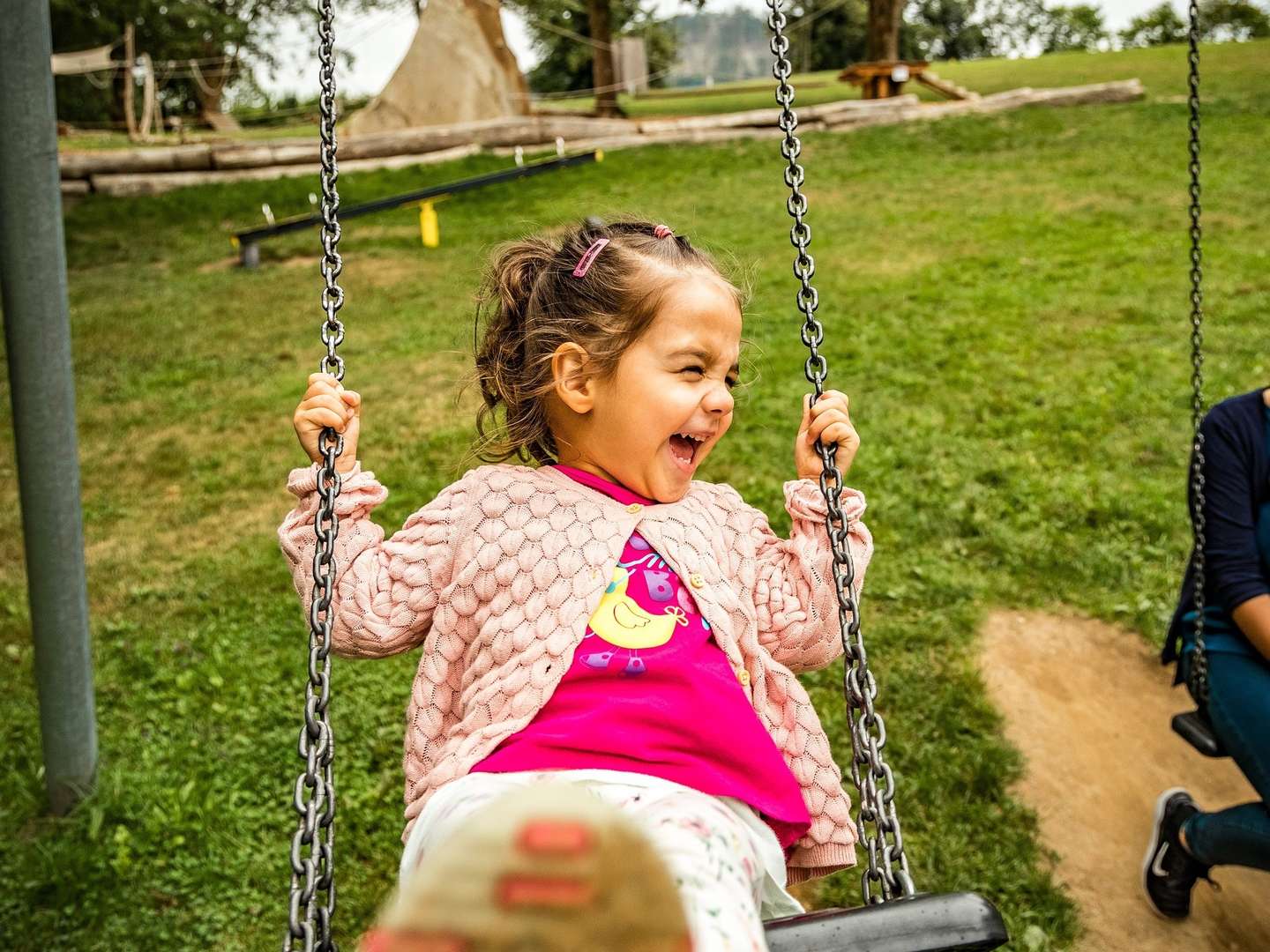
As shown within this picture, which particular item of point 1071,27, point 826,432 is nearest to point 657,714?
point 826,432

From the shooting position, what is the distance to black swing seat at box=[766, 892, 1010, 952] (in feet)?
4.96

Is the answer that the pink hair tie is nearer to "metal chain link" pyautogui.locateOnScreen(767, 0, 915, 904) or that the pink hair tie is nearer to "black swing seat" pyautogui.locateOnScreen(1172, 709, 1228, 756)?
"metal chain link" pyautogui.locateOnScreen(767, 0, 915, 904)

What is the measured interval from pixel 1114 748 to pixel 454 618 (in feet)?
9.30

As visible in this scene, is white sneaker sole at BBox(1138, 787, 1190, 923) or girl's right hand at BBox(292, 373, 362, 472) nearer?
girl's right hand at BBox(292, 373, 362, 472)

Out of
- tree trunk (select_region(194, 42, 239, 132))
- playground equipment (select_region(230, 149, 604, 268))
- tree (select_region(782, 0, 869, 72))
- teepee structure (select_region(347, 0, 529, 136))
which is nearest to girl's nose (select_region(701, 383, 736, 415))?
playground equipment (select_region(230, 149, 604, 268))

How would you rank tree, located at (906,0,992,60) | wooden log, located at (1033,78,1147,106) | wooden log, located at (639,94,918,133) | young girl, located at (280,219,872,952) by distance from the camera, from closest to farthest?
young girl, located at (280,219,872,952), wooden log, located at (1033,78,1147,106), wooden log, located at (639,94,918,133), tree, located at (906,0,992,60)

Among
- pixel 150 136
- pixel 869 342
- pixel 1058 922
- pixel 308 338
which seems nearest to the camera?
pixel 1058 922

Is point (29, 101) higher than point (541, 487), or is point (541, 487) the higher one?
point (29, 101)

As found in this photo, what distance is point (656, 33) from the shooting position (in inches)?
1496

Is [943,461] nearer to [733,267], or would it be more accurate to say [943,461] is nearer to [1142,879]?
[1142,879]

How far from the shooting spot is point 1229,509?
3133 millimetres

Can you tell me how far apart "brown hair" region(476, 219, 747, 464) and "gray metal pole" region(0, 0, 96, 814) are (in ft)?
5.32

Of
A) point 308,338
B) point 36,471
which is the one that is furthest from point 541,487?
point 308,338

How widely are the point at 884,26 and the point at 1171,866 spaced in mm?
18578
